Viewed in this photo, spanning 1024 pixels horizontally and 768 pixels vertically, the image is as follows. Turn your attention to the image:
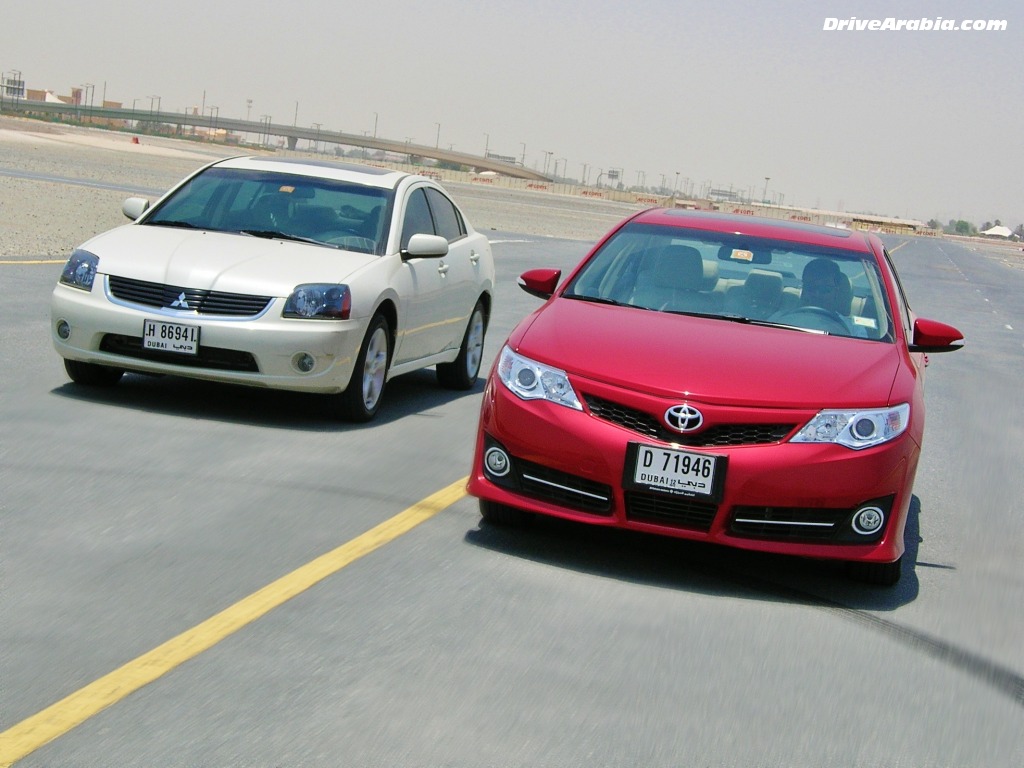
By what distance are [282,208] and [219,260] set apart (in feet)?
3.73

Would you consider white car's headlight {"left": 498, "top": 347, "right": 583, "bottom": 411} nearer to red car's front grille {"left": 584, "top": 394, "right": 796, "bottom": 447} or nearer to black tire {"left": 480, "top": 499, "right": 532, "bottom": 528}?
red car's front grille {"left": 584, "top": 394, "right": 796, "bottom": 447}

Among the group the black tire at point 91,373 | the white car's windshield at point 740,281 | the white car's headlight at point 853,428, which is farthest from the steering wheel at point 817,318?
the black tire at point 91,373

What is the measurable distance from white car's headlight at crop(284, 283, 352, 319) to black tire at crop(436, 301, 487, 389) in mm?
2167

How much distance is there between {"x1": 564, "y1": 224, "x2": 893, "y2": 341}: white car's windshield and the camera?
712 centimetres

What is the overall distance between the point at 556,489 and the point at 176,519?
1527mm

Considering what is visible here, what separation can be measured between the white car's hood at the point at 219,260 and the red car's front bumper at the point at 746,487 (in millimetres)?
2933

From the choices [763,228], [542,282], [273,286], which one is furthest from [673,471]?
[273,286]

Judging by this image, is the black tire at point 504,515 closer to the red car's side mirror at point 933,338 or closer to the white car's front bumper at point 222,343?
the red car's side mirror at point 933,338

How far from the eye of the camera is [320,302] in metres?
8.52

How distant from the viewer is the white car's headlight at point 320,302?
8.46 metres

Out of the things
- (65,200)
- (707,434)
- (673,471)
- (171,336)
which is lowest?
(65,200)

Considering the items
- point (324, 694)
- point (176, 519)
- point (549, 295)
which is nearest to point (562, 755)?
point (324, 694)

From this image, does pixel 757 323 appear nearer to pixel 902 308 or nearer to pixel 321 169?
pixel 902 308

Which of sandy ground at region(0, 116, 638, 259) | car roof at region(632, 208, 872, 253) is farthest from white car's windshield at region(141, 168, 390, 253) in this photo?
sandy ground at region(0, 116, 638, 259)
